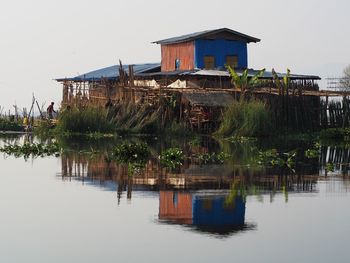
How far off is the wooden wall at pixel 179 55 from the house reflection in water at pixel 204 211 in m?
34.4

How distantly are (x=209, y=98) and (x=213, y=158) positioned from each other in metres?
15.7

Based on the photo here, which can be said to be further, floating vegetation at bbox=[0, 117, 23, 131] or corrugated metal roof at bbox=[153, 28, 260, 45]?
corrugated metal roof at bbox=[153, 28, 260, 45]

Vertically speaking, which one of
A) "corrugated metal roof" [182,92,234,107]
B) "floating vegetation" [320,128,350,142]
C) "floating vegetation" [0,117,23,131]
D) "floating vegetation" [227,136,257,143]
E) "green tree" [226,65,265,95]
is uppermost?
"green tree" [226,65,265,95]

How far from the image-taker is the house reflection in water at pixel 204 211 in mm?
14203

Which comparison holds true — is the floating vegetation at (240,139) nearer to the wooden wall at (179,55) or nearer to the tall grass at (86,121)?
the tall grass at (86,121)

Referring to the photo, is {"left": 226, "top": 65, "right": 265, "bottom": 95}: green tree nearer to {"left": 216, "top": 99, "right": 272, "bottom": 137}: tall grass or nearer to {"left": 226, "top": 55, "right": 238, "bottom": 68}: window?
{"left": 216, "top": 99, "right": 272, "bottom": 137}: tall grass

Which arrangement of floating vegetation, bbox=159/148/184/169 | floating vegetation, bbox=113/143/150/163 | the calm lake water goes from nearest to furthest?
the calm lake water, floating vegetation, bbox=159/148/184/169, floating vegetation, bbox=113/143/150/163

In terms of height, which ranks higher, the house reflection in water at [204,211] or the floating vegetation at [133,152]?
the floating vegetation at [133,152]

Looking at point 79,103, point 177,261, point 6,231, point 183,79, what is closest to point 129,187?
point 6,231

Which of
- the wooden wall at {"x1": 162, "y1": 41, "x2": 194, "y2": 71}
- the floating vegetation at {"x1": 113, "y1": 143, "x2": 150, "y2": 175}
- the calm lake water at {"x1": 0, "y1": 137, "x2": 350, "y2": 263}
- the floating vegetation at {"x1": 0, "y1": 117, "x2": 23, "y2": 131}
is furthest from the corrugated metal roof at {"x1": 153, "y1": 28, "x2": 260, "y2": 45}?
the calm lake water at {"x1": 0, "y1": 137, "x2": 350, "y2": 263}

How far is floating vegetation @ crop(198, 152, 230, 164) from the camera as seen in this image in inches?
1037

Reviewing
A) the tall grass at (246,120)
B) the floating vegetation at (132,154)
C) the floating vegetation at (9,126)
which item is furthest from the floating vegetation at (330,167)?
the floating vegetation at (9,126)

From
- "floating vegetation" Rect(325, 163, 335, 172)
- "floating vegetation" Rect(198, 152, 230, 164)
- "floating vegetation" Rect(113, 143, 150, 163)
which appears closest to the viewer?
"floating vegetation" Rect(325, 163, 335, 172)

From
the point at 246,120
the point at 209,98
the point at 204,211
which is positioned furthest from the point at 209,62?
the point at 204,211
